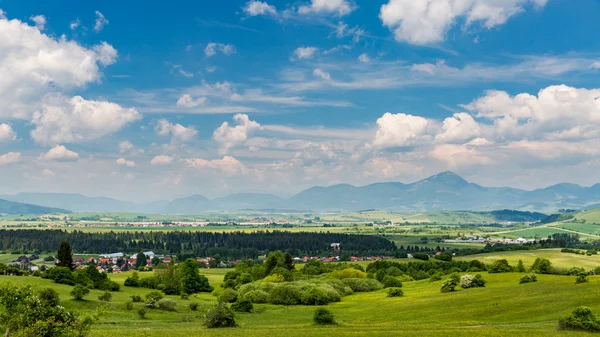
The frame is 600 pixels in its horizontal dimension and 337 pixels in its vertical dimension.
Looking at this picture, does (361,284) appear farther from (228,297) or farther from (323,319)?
(323,319)

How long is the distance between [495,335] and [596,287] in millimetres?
34304

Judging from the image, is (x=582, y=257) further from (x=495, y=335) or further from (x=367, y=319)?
(x=495, y=335)

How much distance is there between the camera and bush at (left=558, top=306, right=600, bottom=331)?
1912 inches

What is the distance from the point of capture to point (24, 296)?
35656 mm

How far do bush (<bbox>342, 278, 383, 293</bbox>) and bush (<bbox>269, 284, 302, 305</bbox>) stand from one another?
87.2 feet

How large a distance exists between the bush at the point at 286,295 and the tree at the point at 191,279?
3026 cm

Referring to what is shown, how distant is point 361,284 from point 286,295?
29.9m

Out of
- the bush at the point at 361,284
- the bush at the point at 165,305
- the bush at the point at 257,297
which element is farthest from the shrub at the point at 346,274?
the bush at the point at 165,305

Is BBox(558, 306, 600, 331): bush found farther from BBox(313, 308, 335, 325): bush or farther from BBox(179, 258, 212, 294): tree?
BBox(179, 258, 212, 294): tree

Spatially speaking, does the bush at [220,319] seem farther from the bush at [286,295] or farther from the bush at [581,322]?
the bush at [581,322]

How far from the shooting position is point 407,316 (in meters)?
66.2

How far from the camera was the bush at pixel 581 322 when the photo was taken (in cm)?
4856

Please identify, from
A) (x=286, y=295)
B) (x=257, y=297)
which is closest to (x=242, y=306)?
(x=257, y=297)

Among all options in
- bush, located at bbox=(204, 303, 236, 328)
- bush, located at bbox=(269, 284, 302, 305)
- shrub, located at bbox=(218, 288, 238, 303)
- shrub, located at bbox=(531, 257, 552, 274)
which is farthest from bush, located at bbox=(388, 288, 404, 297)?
bush, located at bbox=(204, 303, 236, 328)
